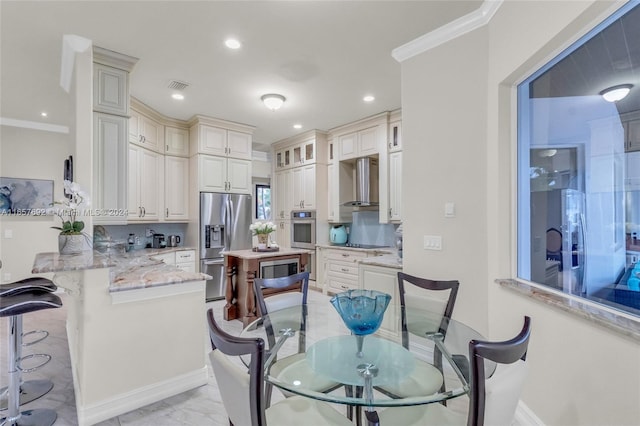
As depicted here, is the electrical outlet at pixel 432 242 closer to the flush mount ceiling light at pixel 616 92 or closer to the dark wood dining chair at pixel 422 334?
the dark wood dining chair at pixel 422 334

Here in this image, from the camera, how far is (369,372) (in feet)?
4.60

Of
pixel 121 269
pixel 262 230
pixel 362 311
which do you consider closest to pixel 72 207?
pixel 121 269

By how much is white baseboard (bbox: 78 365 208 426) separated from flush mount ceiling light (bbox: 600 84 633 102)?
3.07 meters

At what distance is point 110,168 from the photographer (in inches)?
109

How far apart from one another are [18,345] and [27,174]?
4089 millimetres

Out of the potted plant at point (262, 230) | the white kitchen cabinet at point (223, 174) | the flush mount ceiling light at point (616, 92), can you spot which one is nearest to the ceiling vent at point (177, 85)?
the white kitchen cabinet at point (223, 174)

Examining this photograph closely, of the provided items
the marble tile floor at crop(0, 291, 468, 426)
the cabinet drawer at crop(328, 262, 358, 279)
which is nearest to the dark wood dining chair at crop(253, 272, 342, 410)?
the marble tile floor at crop(0, 291, 468, 426)

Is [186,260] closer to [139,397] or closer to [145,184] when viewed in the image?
[145,184]

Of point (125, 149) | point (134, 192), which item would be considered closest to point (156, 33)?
point (125, 149)

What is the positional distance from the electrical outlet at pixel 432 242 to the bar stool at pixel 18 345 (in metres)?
2.65

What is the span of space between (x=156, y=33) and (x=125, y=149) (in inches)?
42.2

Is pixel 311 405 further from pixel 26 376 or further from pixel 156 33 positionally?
pixel 156 33

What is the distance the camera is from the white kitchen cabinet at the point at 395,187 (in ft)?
14.5

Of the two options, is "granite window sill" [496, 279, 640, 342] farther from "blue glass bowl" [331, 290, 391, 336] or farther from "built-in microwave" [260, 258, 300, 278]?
"built-in microwave" [260, 258, 300, 278]
